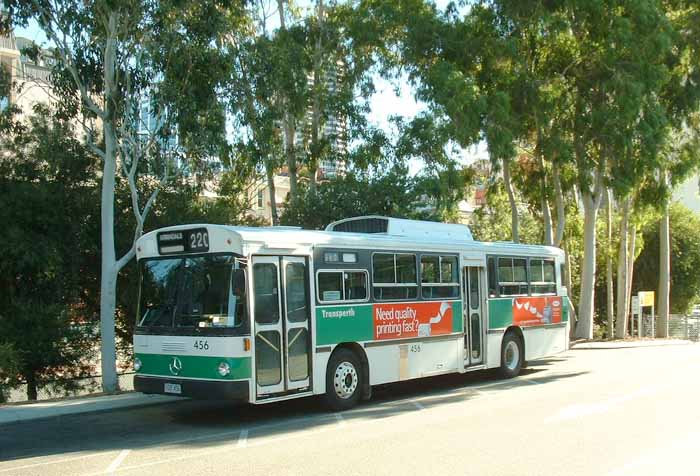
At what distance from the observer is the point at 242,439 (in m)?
10.2

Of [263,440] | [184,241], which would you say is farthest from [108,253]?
[263,440]

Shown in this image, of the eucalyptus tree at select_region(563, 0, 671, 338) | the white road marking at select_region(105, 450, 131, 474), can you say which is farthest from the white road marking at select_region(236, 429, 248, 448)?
the eucalyptus tree at select_region(563, 0, 671, 338)

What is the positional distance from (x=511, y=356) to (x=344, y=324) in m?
6.18

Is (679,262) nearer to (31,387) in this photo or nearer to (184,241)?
(31,387)

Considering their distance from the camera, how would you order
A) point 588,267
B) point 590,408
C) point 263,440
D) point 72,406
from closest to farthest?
point 263,440 < point 590,408 < point 72,406 < point 588,267

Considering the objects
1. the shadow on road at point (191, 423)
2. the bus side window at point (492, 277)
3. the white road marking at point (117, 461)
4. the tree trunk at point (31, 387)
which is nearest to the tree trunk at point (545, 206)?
the bus side window at point (492, 277)

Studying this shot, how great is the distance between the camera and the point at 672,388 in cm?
1446

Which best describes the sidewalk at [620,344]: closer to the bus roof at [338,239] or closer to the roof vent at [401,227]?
the bus roof at [338,239]

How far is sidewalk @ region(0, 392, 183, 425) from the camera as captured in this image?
1266 cm

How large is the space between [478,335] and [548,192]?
1427cm

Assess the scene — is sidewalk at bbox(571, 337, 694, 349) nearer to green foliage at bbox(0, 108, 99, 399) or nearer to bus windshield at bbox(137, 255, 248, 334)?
green foliage at bbox(0, 108, 99, 399)

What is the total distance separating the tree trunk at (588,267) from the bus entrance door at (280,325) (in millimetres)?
19883

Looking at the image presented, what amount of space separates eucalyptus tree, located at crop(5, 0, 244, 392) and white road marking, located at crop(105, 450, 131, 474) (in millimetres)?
7401

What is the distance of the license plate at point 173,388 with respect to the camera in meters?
11.4
